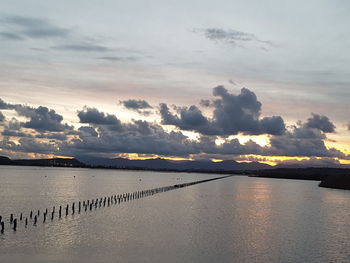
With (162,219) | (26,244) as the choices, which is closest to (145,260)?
(26,244)

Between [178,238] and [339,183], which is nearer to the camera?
[178,238]

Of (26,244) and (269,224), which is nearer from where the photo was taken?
(26,244)

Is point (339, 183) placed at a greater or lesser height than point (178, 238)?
greater

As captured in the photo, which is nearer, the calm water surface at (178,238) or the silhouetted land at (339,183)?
the calm water surface at (178,238)

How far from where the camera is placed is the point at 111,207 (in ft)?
266

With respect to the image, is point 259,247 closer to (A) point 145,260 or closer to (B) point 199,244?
(B) point 199,244

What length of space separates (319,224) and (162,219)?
23.5 m

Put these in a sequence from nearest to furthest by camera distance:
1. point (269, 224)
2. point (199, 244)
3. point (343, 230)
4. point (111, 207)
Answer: point (199, 244)
point (343, 230)
point (269, 224)
point (111, 207)

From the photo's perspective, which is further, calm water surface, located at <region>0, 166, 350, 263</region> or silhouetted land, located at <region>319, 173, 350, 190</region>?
silhouetted land, located at <region>319, 173, 350, 190</region>

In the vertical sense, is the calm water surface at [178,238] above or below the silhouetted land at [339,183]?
below

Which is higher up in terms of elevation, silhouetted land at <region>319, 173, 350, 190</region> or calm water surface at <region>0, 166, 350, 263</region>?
silhouetted land at <region>319, 173, 350, 190</region>

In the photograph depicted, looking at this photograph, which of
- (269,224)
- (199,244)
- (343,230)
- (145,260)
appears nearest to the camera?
(145,260)

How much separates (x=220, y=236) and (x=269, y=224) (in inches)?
580

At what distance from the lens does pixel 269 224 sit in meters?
62.8
